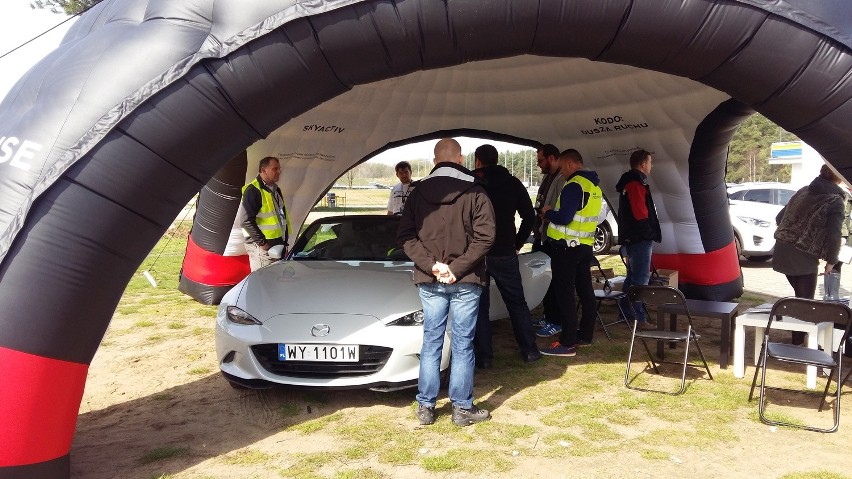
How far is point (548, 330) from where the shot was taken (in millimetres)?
6992

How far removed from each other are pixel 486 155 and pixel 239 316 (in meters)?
2.64

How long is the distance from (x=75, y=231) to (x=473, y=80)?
755cm

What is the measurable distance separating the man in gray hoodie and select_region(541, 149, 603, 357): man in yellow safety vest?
191 centimetres

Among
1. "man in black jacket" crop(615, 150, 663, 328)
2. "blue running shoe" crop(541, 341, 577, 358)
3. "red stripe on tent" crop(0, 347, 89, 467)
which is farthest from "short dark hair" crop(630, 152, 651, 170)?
"red stripe on tent" crop(0, 347, 89, 467)

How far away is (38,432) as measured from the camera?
10.9 ft

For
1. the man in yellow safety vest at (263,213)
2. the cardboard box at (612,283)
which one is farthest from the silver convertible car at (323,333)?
the cardboard box at (612,283)

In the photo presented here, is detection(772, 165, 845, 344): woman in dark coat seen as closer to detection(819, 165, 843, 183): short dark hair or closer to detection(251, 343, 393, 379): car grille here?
detection(819, 165, 843, 183): short dark hair

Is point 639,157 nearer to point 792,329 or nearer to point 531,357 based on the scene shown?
point 792,329

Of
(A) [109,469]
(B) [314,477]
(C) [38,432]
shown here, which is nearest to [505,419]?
(B) [314,477]

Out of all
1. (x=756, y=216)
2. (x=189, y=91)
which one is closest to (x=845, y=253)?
(x=189, y=91)

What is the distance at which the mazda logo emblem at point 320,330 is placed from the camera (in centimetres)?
441

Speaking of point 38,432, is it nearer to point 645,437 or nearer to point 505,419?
point 505,419

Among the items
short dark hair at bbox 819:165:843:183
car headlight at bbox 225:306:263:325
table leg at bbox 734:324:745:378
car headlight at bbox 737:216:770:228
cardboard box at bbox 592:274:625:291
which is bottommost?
table leg at bbox 734:324:745:378

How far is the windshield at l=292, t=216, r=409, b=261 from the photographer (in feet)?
19.5
